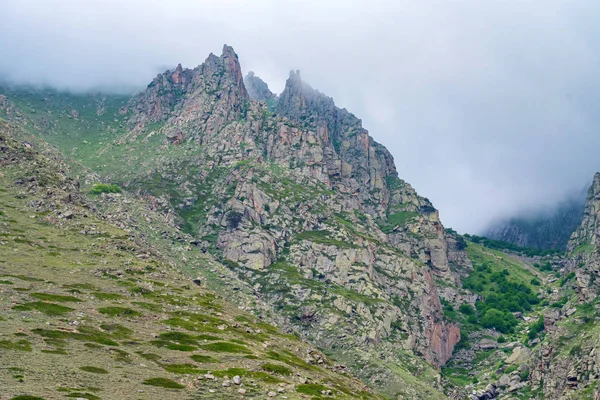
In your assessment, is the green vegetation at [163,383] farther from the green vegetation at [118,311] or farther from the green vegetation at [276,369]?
the green vegetation at [118,311]

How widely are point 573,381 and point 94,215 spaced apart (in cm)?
17422

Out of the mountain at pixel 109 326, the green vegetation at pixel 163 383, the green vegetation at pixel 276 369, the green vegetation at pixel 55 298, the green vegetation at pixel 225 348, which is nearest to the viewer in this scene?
the mountain at pixel 109 326

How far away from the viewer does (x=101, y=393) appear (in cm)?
6081

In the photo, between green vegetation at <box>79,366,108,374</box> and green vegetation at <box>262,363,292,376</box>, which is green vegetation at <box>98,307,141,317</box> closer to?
green vegetation at <box>262,363,292,376</box>

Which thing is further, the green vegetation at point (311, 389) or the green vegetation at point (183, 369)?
the green vegetation at point (311, 389)

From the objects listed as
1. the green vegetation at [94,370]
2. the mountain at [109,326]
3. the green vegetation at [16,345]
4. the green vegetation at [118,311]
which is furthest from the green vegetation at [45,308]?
the green vegetation at [94,370]

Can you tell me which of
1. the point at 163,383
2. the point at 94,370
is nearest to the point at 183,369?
the point at 163,383

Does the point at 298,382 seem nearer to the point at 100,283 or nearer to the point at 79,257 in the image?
the point at 100,283

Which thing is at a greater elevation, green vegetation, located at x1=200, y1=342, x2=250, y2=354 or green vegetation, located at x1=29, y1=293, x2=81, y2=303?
green vegetation, located at x1=29, y1=293, x2=81, y2=303

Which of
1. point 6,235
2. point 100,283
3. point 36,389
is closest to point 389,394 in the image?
point 100,283

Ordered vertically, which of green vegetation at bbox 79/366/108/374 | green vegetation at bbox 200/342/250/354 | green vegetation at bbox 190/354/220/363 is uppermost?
green vegetation at bbox 79/366/108/374

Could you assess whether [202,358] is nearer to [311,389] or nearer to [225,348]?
[225,348]

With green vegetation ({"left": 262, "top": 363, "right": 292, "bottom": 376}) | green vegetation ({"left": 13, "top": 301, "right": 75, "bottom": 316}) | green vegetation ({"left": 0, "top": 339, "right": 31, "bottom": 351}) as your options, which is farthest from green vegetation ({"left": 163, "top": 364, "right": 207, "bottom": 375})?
green vegetation ({"left": 13, "top": 301, "right": 75, "bottom": 316})

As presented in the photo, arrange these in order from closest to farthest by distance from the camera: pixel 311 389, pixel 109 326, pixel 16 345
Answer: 1. pixel 16 345
2. pixel 311 389
3. pixel 109 326
